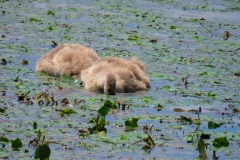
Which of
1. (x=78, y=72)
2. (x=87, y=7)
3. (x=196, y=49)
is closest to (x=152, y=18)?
(x=87, y=7)

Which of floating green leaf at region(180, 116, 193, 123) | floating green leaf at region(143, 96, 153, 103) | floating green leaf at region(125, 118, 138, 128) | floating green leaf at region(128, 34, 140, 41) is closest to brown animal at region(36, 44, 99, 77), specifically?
floating green leaf at region(143, 96, 153, 103)

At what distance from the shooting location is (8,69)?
1242 cm

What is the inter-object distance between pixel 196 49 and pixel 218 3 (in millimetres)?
7412

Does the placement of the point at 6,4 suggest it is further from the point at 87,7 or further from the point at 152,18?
the point at 152,18

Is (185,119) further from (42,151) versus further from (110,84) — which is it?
(42,151)

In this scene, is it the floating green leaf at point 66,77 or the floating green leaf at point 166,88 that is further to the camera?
the floating green leaf at point 66,77

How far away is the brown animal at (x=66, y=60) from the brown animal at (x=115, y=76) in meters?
0.48

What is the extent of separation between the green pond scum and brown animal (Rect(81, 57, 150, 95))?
16 cm

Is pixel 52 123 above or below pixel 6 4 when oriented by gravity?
below

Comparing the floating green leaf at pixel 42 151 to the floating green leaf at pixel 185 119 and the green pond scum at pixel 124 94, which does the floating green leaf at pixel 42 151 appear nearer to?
A: the green pond scum at pixel 124 94

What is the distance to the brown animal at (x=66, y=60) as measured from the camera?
12633 mm

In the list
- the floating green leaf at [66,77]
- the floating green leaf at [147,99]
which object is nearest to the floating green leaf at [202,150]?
the floating green leaf at [147,99]

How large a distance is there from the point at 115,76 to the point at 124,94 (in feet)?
1.11

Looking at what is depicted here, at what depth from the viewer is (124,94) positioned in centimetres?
1155
